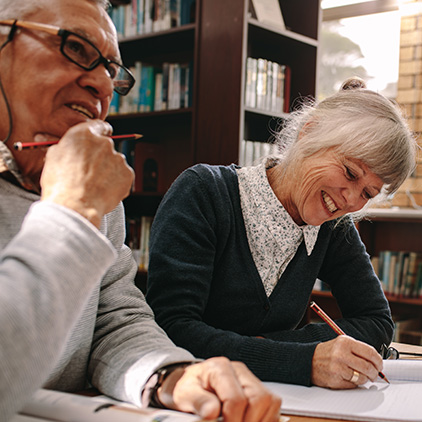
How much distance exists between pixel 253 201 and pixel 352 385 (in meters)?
0.58

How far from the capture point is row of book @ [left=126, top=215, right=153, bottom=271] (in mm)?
3207

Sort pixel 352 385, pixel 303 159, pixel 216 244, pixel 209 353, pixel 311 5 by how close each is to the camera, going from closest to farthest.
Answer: pixel 352 385, pixel 209 353, pixel 216 244, pixel 303 159, pixel 311 5

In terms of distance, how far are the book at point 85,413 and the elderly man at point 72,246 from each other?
4 cm

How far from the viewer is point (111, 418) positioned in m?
0.60

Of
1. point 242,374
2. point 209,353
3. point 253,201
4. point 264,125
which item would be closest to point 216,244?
point 253,201

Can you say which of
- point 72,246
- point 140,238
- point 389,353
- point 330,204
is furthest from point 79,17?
point 140,238

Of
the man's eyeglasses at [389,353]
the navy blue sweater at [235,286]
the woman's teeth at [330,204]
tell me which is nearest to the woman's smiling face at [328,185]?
the woman's teeth at [330,204]

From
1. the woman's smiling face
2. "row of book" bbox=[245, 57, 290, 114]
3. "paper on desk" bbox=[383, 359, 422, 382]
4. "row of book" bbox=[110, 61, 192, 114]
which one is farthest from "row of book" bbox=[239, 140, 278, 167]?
"paper on desk" bbox=[383, 359, 422, 382]

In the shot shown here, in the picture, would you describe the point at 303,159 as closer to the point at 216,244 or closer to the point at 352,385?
the point at 216,244

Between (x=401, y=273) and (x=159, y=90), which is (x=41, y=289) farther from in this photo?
(x=401, y=273)

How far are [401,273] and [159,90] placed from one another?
6.00ft

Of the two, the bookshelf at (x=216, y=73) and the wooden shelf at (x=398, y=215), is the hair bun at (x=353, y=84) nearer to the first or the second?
the bookshelf at (x=216, y=73)

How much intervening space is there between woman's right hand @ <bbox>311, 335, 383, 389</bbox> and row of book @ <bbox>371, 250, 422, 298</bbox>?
2395mm

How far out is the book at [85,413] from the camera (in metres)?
0.60
